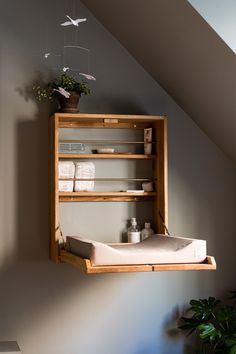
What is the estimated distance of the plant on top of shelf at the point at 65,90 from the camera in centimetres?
411

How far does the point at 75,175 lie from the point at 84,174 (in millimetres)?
55

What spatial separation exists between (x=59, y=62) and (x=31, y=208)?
906mm

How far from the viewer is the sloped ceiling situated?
359 centimetres

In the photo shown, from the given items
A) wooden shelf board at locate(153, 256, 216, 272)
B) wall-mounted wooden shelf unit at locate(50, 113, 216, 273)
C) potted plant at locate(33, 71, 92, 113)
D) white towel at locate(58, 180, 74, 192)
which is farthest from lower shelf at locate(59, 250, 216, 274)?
potted plant at locate(33, 71, 92, 113)

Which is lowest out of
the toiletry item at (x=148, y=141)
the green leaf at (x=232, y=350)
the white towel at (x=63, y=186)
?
the green leaf at (x=232, y=350)

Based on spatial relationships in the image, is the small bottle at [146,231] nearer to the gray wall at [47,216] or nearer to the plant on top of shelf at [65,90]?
the gray wall at [47,216]

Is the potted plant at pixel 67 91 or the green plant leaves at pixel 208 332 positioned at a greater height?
the potted plant at pixel 67 91

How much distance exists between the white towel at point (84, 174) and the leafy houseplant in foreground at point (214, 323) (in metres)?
0.96

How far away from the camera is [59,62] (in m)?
4.29

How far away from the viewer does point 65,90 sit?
4098 millimetres

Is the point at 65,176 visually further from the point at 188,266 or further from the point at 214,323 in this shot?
the point at 214,323

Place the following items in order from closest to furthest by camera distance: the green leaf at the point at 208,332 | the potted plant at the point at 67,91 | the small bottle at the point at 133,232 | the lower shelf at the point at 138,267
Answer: the lower shelf at the point at 138,267, the green leaf at the point at 208,332, the potted plant at the point at 67,91, the small bottle at the point at 133,232

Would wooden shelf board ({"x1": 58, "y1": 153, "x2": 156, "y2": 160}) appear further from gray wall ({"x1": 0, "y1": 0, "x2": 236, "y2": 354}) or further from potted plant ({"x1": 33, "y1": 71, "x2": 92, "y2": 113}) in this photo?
potted plant ({"x1": 33, "y1": 71, "x2": 92, "y2": 113})

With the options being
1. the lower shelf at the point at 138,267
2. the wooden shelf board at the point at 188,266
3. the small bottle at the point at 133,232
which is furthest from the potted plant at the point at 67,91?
the wooden shelf board at the point at 188,266
